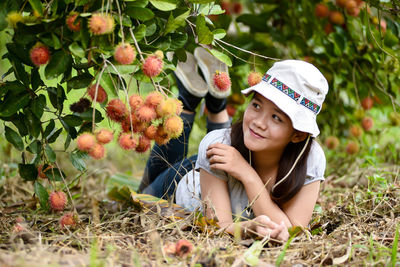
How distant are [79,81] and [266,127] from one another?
52cm

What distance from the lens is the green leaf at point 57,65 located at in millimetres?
980

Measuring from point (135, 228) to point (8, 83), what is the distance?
0.54m

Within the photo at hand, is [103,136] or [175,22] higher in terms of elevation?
[175,22]

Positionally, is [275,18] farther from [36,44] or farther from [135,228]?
[36,44]

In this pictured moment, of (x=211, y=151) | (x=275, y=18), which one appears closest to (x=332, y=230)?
(x=211, y=151)

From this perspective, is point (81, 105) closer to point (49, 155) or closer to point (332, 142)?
point (49, 155)

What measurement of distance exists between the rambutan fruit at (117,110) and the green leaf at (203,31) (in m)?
0.29

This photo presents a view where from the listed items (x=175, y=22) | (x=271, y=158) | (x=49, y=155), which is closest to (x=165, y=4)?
(x=175, y=22)

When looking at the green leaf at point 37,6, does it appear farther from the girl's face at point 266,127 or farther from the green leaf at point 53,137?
the girl's face at point 266,127

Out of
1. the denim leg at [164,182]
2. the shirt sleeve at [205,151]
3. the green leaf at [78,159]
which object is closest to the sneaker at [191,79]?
the denim leg at [164,182]

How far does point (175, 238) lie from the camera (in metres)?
1.20

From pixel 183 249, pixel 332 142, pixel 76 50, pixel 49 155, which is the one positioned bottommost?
pixel 332 142

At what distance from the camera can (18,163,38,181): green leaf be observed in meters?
1.17

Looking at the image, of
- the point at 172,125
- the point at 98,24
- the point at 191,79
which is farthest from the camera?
the point at 191,79
